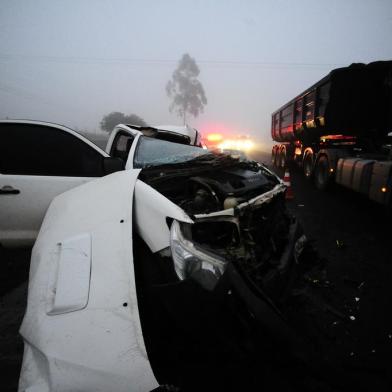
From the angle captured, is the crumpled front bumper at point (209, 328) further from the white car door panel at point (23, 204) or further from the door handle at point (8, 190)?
the door handle at point (8, 190)

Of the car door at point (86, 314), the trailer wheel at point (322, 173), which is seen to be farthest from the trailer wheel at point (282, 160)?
the car door at point (86, 314)

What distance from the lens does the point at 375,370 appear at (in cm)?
202

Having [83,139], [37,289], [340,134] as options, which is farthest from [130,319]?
[340,134]

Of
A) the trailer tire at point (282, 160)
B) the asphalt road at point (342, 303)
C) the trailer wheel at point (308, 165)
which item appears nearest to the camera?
the asphalt road at point (342, 303)

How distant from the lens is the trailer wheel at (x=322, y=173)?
284 inches

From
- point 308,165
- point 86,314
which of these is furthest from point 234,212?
point 308,165

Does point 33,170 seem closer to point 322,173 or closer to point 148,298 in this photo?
point 148,298

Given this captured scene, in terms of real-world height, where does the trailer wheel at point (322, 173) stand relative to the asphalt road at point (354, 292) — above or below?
above

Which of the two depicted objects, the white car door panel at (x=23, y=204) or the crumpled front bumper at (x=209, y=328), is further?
the white car door panel at (x=23, y=204)

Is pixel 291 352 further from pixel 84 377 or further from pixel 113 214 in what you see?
pixel 113 214

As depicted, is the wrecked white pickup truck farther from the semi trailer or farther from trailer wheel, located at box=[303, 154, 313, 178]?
trailer wheel, located at box=[303, 154, 313, 178]

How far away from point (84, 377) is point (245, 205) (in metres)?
1.33

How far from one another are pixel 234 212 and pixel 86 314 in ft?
3.45

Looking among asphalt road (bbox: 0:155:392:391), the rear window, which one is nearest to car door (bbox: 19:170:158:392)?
asphalt road (bbox: 0:155:392:391)
